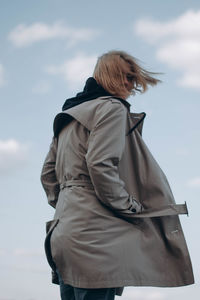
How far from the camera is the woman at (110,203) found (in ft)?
12.3

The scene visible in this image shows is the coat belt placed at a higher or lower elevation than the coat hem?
higher

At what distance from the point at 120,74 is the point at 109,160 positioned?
2.15 feet

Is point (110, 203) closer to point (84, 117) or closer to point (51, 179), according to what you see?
point (84, 117)

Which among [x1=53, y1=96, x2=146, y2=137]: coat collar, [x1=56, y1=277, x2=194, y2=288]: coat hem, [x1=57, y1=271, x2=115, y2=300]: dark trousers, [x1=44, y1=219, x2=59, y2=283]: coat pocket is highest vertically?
[x1=53, y1=96, x2=146, y2=137]: coat collar

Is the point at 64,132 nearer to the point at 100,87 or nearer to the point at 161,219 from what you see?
the point at 100,87

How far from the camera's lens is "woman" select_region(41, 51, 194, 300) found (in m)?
3.76

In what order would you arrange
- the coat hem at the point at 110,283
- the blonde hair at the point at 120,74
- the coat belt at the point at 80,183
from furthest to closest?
the blonde hair at the point at 120,74, the coat belt at the point at 80,183, the coat hem at the point at 110,283

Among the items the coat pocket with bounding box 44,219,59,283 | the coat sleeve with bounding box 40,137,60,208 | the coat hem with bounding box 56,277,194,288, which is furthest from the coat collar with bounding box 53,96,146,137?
the coat hem with bounding box 56,277,194,288

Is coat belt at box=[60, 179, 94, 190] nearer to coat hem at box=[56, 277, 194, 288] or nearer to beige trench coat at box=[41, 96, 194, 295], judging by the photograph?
beige trench coat at box=[41, 96, 194, 295]

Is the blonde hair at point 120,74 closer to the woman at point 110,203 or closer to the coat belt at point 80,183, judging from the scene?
the woman at point 110,203

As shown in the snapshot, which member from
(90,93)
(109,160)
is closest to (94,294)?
(109,160)

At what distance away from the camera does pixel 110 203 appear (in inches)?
149

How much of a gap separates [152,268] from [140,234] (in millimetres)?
220

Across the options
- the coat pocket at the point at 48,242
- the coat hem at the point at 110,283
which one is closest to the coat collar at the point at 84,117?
the coat pocket at the point at 48,242
